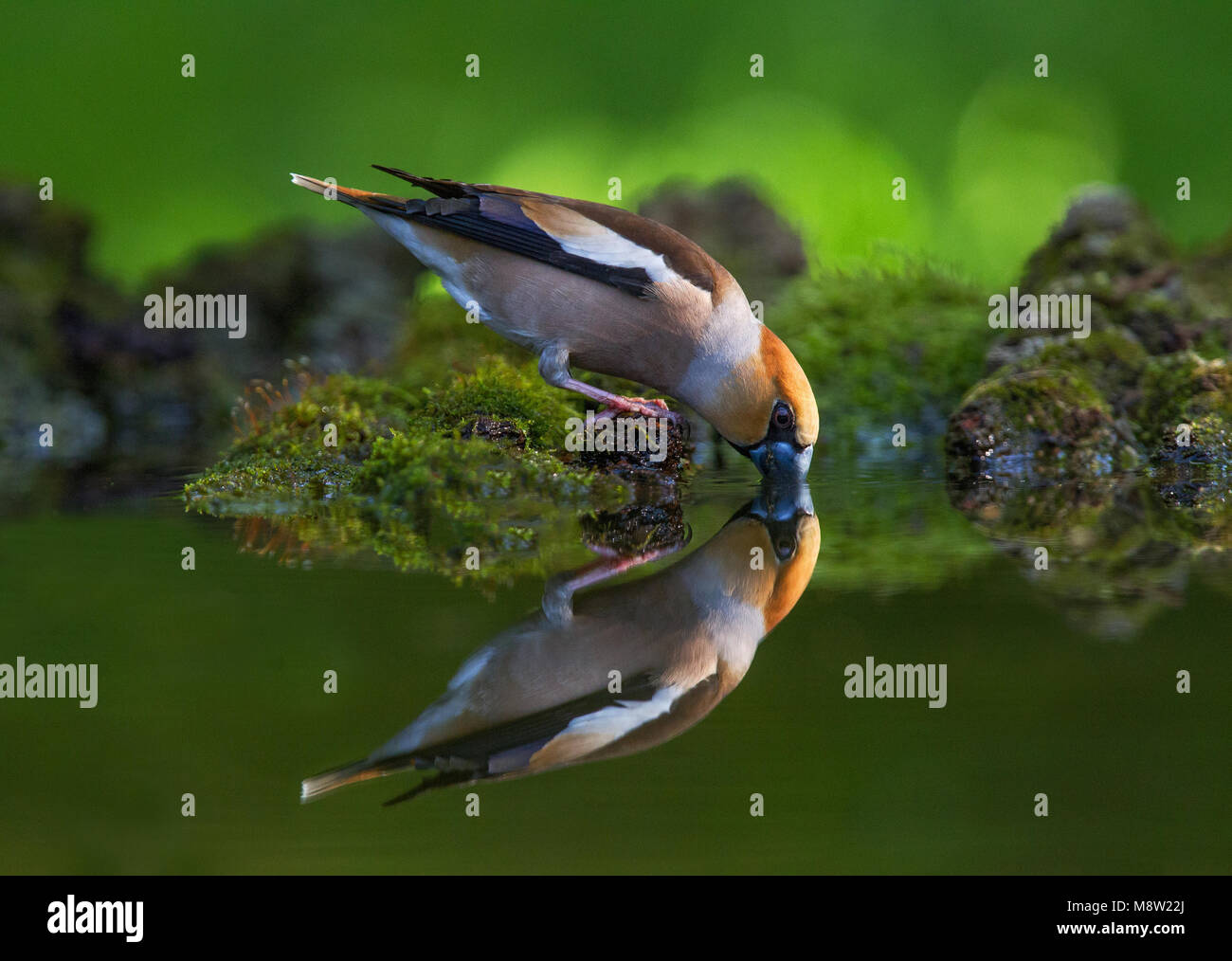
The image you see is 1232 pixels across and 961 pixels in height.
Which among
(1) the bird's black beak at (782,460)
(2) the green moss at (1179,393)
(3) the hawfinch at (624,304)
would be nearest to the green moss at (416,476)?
(3) the hawfinch at (624,304)

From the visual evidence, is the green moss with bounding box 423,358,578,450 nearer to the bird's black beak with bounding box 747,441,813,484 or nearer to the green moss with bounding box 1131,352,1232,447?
Answer: the bird's black beak with bounding box 747,441,813,484

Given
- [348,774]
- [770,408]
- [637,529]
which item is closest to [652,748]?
[348,774]

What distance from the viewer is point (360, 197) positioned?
7777 mm

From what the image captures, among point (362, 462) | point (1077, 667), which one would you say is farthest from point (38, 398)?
point (1077, 667)

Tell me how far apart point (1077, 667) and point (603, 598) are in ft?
5.42

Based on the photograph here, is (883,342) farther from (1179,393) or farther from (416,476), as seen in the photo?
(416,476)

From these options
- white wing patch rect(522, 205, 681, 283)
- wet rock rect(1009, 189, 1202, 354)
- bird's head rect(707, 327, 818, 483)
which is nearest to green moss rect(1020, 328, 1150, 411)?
wet rock rect(1009, 189, 1202, 354)

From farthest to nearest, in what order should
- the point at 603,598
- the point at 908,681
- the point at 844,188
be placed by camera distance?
the point at 844,188, the point at 603,598, the point at 908,681

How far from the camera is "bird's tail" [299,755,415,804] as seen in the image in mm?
3105

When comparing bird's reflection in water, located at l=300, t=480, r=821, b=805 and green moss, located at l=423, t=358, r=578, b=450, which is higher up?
green moss, located at l=423, t=358, r=578, b=450

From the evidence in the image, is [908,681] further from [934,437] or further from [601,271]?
[934,437]

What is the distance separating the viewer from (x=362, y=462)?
7.47 m

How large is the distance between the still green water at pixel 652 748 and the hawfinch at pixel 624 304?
2251 mm

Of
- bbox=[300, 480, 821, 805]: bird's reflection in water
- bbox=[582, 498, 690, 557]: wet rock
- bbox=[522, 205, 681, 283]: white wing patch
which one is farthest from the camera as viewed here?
bbox=[522, 205, 681, 283]: white wing patch
